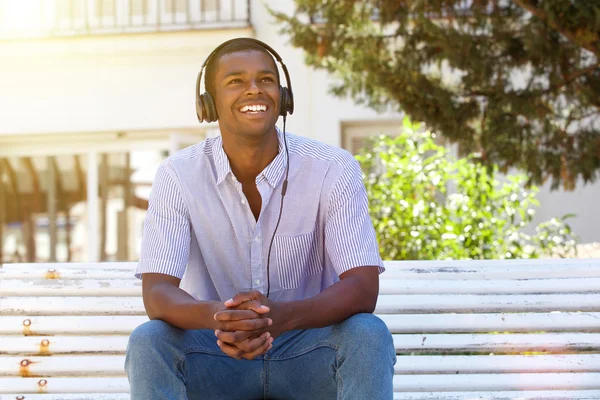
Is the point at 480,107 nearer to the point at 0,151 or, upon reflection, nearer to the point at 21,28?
the point at 21,28

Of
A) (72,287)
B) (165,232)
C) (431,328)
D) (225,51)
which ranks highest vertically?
(225,51)

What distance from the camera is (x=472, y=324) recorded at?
3141 millimetres

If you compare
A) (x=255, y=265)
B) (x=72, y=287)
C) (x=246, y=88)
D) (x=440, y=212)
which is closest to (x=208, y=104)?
(x=246, y=88)

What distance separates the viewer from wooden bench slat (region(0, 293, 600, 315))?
3.17m

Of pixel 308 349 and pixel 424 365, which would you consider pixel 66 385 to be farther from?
pixel 424 365

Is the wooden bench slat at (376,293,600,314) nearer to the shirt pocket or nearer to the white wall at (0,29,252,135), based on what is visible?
the shirt pocket

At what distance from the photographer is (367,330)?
241 centimetres

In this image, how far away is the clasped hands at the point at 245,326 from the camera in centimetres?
241

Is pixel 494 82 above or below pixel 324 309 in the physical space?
above

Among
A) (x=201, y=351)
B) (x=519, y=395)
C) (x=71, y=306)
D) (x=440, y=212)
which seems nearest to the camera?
(x=201, y=351)

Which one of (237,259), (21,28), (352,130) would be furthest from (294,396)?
(21,28)

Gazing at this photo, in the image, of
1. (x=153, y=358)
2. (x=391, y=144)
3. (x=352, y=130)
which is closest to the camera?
(x=153, y=358)

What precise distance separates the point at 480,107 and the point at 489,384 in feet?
10.2

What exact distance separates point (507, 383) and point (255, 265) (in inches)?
39.4
